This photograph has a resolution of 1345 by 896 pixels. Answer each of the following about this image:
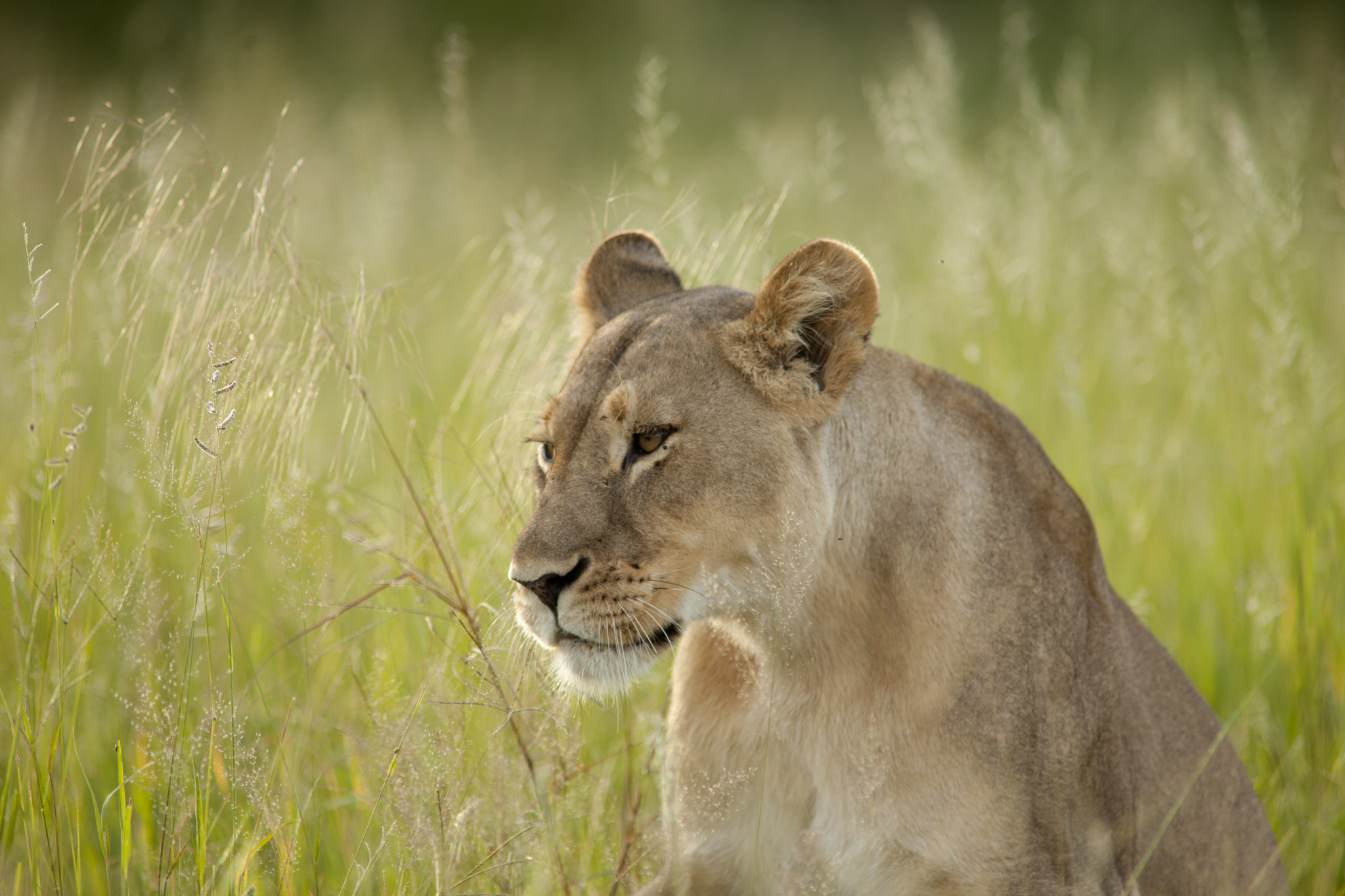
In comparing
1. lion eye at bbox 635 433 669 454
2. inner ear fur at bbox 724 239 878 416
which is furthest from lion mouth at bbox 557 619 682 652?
inner ear fur at bbox 724 239 878 416

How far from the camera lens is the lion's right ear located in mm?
3348

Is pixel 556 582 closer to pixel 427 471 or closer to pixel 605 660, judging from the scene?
pixel 605 660

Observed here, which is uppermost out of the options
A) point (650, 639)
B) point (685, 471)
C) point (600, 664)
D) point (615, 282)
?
point (615, 282)

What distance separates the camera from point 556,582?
2.49m

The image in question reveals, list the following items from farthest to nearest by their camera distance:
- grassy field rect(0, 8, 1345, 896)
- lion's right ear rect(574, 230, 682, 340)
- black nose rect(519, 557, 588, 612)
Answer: lion's right ear rect(574, 230, 682, 340), grassy field rect(0, 8, 1345, 896), black nose rect(519, 557, 588, 612)

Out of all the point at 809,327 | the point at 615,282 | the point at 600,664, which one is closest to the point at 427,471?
the point at 615,282

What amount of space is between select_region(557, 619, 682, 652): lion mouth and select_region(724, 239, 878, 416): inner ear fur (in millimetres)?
594

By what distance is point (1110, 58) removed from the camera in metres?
12.8

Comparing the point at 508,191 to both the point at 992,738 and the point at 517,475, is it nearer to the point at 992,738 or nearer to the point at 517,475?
the point at 517,475

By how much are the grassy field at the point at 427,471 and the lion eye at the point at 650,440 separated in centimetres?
58

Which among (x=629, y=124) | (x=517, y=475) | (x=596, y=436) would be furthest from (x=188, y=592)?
(x=629, y=124)

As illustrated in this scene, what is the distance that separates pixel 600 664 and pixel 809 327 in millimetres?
942

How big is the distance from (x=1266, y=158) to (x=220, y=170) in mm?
7880

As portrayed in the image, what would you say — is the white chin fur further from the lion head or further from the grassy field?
the grassy field
